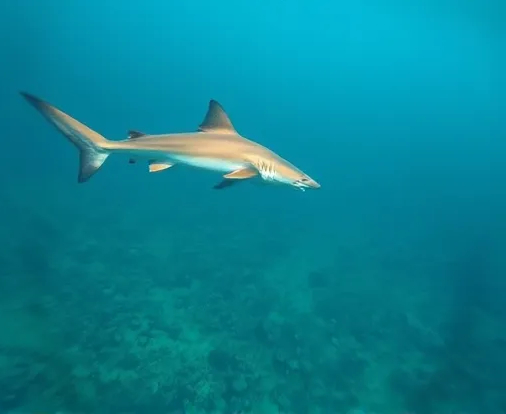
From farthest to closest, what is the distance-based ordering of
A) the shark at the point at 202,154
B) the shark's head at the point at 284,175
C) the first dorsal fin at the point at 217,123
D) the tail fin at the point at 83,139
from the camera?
the first dorsal fin at the point at 217,123 → the shark's head at the point at 284,175 → the shark at the point at 202,154 → the tail fin at the point at 83,139

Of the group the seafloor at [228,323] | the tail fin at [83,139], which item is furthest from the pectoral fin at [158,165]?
the seafloor at [228,323]

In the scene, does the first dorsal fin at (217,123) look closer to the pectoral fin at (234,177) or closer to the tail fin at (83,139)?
the pectoral fin at (234,177)

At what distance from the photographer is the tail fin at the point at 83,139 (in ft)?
19.5

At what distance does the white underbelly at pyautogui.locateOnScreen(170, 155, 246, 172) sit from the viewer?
691cm

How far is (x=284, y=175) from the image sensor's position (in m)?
6.82

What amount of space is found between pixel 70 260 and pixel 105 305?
3.13 meters

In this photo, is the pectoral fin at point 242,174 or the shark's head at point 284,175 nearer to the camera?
the pectoral fin at point 242,174

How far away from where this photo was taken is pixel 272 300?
478 inches

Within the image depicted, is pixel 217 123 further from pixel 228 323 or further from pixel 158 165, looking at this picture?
pixel 228 323

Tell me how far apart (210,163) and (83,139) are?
2051mm

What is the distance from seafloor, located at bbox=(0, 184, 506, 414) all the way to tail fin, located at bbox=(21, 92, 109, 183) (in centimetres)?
435

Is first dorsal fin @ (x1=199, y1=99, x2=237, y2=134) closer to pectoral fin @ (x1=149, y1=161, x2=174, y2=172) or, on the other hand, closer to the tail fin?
pectoral fin @ (x1=149, y1=161, x2=174, y2=172)

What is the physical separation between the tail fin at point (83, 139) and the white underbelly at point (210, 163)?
1170 mm

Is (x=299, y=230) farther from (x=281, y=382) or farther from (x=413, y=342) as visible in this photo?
(x=281, y=382)
